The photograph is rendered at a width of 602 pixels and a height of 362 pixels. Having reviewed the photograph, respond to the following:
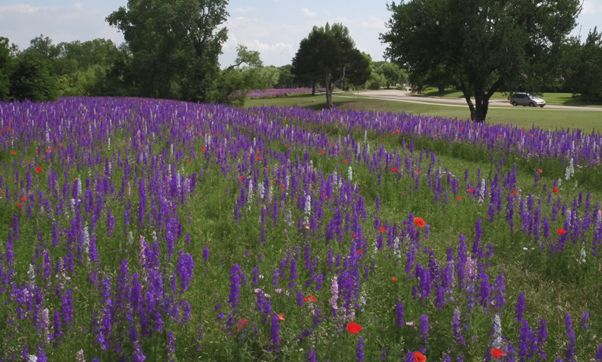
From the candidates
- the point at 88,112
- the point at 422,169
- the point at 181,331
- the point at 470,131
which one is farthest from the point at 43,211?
the point at 470,131

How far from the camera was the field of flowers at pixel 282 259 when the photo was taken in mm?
3299

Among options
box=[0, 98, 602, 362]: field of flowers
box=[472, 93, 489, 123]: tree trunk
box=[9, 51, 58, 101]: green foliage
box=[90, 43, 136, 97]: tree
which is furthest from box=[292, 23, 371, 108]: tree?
box=[0, 98, 602, 362]: field of flowers

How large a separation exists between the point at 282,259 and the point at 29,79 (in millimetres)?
18458

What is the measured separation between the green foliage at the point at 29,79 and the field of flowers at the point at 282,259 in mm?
9054

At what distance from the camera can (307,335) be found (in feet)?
11.0

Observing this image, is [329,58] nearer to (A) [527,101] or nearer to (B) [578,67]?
(A) [527,101]

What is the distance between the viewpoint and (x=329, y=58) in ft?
151

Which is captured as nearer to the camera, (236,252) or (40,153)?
(236,252)

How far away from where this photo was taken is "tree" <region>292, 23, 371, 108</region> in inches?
1809

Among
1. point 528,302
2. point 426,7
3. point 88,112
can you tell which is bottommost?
point 528,302

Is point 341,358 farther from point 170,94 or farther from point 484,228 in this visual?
point 170,94

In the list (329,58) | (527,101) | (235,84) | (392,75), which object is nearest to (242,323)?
(235,84)

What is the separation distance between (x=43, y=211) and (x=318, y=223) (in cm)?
334

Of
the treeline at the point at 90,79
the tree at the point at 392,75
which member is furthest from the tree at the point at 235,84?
the tree at the point at 392,75
